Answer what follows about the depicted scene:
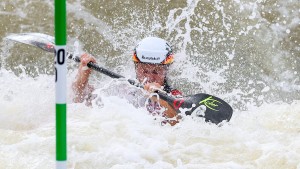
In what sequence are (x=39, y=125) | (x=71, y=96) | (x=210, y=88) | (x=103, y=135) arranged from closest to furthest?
(x=103, y=135), (x=39, y=125), (x=71, y=96), (x=210, y=88)

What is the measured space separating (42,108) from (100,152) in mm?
1369

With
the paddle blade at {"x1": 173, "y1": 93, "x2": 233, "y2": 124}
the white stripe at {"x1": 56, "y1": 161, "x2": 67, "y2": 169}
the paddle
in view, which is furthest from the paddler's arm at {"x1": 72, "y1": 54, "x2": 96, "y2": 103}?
the white stripe at {"x1": 56, "y1": 161, "x2": 67, "y2": 169}

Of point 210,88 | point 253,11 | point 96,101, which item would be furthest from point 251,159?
point 253,11

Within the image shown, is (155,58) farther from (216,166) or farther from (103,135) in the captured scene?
(216,166)

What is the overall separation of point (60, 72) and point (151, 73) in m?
2.36

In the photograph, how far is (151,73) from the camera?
4.95 meters

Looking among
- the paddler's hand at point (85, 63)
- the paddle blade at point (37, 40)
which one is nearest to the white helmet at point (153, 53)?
the paddler's hand at point (85, 63)

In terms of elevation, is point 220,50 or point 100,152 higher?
point 220,50

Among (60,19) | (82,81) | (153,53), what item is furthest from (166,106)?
(60,19)

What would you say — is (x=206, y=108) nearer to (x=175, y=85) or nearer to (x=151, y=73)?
(x=151, y=73)

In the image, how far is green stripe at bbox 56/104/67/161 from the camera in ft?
8.61

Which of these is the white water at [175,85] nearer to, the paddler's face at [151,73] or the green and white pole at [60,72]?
the paddler's face at [151,73]

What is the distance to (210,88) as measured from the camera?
259 inches

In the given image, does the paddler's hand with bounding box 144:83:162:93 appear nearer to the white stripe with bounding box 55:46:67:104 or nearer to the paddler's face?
the paddler's face
